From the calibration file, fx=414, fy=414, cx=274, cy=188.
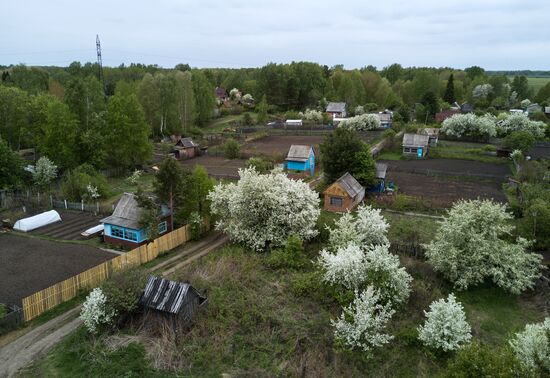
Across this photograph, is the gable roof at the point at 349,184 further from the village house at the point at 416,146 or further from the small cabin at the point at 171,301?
the village house at the point at 416,146

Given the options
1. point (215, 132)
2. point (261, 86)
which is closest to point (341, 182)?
point (215, 132)

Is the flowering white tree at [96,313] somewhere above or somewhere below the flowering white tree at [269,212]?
below

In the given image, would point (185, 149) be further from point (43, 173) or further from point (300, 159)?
point (43, 173)

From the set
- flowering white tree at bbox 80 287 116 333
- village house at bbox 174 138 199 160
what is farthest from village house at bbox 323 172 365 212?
village house at bbox 174 138 199 160

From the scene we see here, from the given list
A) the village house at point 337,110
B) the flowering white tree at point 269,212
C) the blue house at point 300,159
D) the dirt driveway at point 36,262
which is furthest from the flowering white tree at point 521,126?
the dirt driveway at point 36,262

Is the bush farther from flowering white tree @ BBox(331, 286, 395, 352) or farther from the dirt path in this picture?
flowering white tree @ BBox(331, 286, 395, 352)

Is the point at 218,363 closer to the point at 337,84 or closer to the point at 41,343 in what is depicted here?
the point at 41,343
